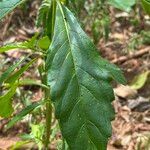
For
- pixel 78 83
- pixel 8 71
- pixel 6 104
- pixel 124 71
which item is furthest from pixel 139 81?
pixel 78 83

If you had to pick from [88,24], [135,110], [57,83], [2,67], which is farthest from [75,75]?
[88,24]

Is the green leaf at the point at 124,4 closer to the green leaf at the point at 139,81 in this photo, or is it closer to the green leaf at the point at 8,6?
the green leaf at the point at 8,6

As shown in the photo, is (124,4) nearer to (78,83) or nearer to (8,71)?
(78,83)

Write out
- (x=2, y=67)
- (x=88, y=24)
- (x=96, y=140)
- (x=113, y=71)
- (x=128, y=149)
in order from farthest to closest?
(x=88, y=24) → (x=2, y=67) → (x=128, y=149) → (x=113, y=71) → (x=96, y=140)

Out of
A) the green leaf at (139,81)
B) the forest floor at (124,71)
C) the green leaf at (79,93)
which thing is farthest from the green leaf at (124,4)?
the green leaf at (139,81)

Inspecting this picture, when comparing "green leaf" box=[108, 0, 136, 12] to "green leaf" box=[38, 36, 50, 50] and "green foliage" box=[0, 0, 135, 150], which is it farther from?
"green leaf" box=[38, 36, 50, 50]

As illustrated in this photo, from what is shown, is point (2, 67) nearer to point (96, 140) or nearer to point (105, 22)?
point (105, 22)
